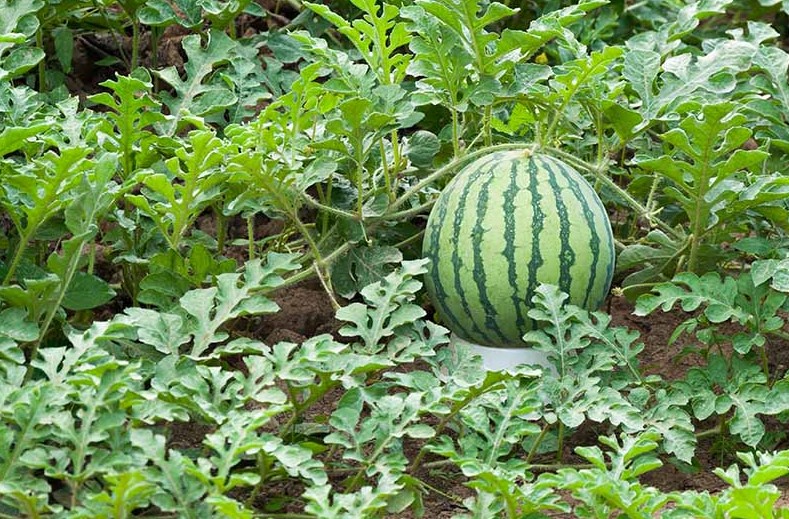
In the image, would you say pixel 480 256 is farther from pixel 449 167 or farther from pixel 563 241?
pixel 449 167

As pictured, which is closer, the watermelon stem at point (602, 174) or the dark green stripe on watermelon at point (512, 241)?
the dark green stripe on watermelon at point (512, 241)

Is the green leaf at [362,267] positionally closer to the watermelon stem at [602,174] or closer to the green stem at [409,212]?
the green stem at [409,212]

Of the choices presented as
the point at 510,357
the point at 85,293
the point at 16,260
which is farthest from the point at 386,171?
the point at 16,260

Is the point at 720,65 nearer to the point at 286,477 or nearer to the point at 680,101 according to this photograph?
the point at 680,101

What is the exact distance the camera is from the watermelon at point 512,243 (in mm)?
3209

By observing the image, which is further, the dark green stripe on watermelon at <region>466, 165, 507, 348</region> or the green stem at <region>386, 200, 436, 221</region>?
the green stem at <region>386, 200, 436, 221</region>

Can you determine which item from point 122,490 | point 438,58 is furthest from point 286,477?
point 438,58

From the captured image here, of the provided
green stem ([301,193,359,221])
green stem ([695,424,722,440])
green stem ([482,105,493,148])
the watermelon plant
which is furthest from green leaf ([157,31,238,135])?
green stem ([695,424,722,440])

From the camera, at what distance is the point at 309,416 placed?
334 cm

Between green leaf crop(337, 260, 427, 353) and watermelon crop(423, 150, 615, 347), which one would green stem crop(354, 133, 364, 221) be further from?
green leaf crop(337, 260, 427, 353)

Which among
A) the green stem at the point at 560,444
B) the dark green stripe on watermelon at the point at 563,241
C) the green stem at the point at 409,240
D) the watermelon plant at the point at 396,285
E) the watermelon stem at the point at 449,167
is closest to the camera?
the watermelon plant at the point at 396,285

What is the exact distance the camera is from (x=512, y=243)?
3201 mm

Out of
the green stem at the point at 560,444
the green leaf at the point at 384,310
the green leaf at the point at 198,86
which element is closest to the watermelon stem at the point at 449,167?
the green leaf at the point at 384,310

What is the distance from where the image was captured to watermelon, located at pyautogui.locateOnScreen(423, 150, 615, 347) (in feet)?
10.5
